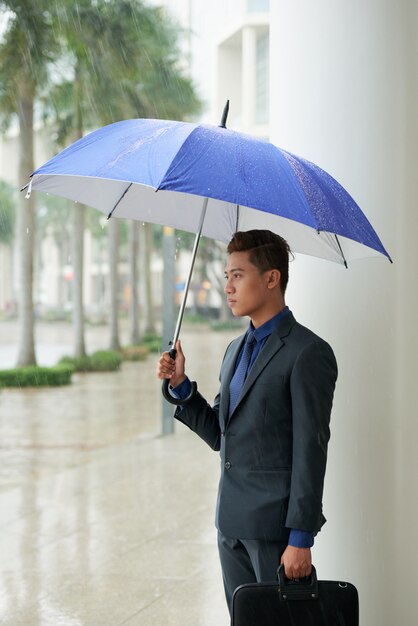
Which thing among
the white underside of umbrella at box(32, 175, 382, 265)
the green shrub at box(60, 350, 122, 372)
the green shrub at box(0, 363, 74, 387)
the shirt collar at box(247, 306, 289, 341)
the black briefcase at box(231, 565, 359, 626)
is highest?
the white underside of umbrella at box(32, 175, 382, 265)

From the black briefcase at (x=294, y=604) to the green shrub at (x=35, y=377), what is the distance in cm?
1918

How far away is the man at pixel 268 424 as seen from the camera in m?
2.74

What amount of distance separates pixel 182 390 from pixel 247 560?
0.58m

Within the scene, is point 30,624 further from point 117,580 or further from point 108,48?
point 108,48

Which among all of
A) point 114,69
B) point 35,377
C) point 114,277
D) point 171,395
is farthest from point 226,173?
point 114,277

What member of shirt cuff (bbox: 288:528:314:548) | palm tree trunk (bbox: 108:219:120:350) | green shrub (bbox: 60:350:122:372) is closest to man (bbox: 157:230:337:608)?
shirt cuff (bbox: 288:528:314:548)

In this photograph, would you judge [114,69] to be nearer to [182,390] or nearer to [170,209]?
[170,209]

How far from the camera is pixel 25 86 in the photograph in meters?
22.4

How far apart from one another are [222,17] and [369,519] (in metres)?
51.1

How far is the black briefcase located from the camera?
2.66 m

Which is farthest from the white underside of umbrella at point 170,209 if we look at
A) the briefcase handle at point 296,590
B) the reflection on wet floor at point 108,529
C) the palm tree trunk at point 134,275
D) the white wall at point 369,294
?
the palm tree trunk at point 134,275

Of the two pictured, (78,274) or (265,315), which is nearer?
(265,315)

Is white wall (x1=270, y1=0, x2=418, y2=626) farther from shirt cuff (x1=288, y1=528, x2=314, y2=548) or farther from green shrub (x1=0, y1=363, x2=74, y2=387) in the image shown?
green shrub (x1=0, y1=363, x2=74, y2=387)

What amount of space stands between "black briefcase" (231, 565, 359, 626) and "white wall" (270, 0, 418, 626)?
567 millimetres
